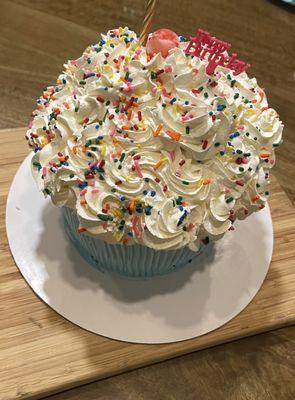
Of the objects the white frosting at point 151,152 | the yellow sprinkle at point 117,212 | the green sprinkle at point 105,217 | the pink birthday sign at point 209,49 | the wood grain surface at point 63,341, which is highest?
the pink birthday sign at point 209,49

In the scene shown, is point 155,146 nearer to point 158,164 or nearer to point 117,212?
point 158,164

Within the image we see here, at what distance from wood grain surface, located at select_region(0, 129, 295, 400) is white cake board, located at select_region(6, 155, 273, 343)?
2cm

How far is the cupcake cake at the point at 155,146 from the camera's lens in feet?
3.21

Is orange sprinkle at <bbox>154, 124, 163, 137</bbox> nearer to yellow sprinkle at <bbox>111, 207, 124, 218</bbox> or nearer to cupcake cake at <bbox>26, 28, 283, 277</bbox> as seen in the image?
cupcake cake at <bbox>26, 28, 283, 277</bbox>

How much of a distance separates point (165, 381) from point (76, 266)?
1.16 feet

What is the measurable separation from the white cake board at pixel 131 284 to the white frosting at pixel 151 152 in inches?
10.1

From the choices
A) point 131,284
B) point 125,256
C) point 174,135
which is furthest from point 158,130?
point 131,284

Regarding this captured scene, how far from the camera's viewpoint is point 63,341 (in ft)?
3.76

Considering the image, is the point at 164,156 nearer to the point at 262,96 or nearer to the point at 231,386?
the point at 262,96

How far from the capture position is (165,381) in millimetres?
1161

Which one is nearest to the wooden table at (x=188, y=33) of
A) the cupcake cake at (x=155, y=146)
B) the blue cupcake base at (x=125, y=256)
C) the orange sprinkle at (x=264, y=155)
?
the blue cupcake base at (x=125, y=256)

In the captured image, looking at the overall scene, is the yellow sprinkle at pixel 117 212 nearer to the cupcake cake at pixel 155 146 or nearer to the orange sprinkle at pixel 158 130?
the cupcake cake at pixel 155 146

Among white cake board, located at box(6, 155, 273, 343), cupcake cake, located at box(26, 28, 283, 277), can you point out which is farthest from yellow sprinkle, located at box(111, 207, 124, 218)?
white cake board, located at box(6, 155, 273, 343)

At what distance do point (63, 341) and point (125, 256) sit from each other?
0.24m
